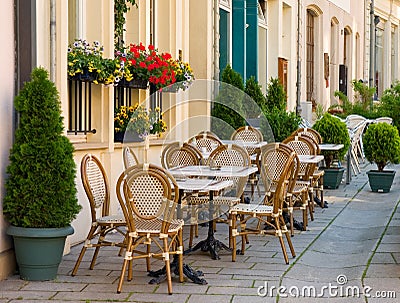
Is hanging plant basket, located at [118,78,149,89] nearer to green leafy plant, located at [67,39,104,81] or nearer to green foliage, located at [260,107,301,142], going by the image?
→ green leafy plant, located at [67,39,104,81]

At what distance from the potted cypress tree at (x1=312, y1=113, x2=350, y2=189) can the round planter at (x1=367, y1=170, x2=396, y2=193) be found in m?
0.52

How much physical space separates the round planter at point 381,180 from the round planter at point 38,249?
6797 millimetres

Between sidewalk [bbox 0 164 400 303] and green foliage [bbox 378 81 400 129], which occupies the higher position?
green foliage [bbox 378 81 400 129]

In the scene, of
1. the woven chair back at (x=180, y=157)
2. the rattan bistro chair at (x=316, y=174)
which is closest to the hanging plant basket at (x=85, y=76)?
the woven chair back at (x=180, y=157)

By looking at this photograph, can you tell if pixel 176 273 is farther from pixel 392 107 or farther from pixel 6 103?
pixel 392 107

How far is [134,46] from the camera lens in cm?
926

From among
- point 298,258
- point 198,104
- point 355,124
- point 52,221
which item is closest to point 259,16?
point 355,124

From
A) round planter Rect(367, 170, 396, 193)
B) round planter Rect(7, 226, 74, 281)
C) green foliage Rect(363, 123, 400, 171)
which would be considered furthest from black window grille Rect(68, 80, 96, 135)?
round planter Rect(367, 170, 396, 193)

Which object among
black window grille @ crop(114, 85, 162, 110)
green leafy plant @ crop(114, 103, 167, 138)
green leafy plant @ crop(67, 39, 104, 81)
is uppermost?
green leafy plant @ crop(67, 39, 104, 81)

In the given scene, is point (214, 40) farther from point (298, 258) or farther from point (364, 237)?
point (298, 258)

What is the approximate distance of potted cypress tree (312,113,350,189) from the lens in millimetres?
12305

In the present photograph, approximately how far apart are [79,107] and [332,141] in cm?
510

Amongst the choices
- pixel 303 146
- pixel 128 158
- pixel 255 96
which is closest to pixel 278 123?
pixel 255 96

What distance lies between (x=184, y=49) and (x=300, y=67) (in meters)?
8.40
